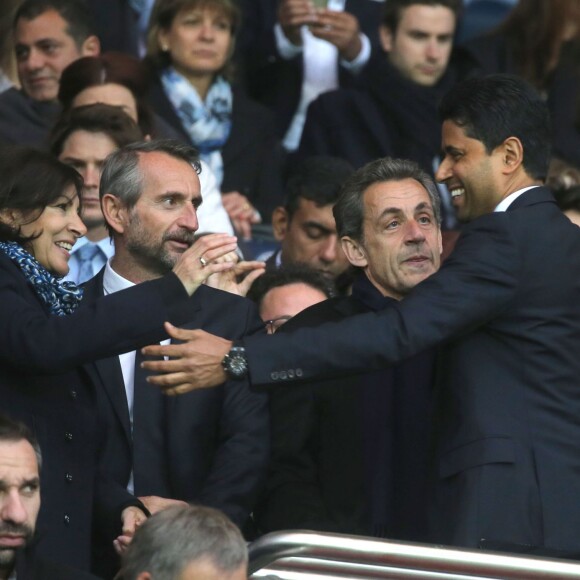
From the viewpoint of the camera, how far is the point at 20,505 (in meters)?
4.48

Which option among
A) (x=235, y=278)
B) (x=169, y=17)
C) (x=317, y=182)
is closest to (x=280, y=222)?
(x=317, y=182)

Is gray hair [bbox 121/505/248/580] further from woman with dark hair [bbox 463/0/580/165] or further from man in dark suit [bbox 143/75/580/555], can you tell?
woman with dark hair [bbox 463/0/580/165]

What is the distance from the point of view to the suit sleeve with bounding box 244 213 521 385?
185 inches

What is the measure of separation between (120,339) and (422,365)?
1184 mm

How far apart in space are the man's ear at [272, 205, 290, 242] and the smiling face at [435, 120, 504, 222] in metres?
2.48

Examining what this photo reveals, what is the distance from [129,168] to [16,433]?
57.4 inches

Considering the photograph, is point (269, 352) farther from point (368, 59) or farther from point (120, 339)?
point (368, 59)

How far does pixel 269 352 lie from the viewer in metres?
4.69

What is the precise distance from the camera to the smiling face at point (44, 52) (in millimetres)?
7973

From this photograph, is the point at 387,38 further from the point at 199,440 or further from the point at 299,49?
the point at 199,440

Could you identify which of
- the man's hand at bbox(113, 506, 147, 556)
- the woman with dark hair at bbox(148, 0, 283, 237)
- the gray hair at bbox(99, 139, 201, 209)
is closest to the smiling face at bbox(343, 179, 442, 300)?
the gray hair at bbox(99, 139, 201, 209)

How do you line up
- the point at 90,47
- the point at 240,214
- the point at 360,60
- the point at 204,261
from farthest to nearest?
1. the point at 360,60
2. the point at 90,47
3. the point at 240,214
4. the point at 204,261

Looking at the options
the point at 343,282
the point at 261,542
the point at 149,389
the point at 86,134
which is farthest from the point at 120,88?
the point at 261,542

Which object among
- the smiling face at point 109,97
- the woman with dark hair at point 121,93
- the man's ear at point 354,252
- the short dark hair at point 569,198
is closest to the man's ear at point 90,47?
the woman with dark hair at point 121,93
